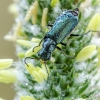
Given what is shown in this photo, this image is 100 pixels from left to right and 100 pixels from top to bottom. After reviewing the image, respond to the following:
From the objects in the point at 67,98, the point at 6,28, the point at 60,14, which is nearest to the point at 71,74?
the point at 67,98

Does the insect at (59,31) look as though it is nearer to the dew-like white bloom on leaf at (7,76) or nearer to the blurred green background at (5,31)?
the dew-like white bloom on leaf at (7,76)

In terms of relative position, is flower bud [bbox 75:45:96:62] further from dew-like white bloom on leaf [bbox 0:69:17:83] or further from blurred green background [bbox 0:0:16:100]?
blurred green background [bbox 0:0:16:100]

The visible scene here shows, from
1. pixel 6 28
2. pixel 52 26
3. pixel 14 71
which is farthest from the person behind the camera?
pixel 6 28

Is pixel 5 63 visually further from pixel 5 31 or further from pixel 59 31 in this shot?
pixel 5 31

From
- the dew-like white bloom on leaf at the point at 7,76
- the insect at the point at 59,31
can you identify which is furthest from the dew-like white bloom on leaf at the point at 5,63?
the insect at the point at 59,31

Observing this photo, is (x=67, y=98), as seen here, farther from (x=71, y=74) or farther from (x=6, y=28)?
(x=6, y=28)

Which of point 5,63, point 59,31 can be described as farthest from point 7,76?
point 59,31

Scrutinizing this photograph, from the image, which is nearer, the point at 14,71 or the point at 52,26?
the point at 52,26

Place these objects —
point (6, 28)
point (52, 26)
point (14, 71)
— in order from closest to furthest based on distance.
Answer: point (52, 26), point (14, 71), point (6, 28)

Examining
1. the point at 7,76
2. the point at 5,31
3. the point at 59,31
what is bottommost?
the point at 7,76
